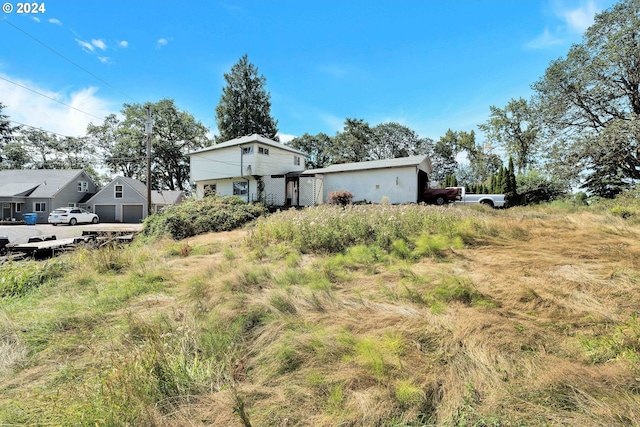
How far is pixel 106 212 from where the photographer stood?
27.8 m

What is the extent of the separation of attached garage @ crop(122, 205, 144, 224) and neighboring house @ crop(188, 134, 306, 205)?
39.3 ft

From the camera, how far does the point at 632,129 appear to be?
1255 centimetres

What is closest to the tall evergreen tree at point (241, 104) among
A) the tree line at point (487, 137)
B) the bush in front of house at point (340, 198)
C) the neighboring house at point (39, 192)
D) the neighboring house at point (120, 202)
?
the tree line at point (487, 137)

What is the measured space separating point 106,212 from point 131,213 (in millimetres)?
2703

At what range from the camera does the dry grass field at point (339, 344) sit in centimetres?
164

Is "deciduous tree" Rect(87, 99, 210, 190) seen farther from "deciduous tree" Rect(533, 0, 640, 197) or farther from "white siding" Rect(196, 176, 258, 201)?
"deciduous tree" Rect(533, 0, 640, 197)

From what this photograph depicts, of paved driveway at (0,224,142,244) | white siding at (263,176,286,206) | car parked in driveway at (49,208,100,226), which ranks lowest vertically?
paved driveway at (0,224,142,244)

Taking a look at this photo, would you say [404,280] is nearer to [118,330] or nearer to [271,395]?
[271,395]

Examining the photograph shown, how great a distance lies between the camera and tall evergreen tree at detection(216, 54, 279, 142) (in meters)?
29.5

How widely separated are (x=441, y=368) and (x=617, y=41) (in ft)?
72.4

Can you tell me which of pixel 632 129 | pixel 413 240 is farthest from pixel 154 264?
pixel 632 129

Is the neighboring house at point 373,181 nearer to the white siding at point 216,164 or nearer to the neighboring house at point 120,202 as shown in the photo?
the white siding at point 216,164

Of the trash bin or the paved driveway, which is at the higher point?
the trash bin

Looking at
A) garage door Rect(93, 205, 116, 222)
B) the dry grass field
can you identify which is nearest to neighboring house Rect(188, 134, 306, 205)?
the dry grass field
